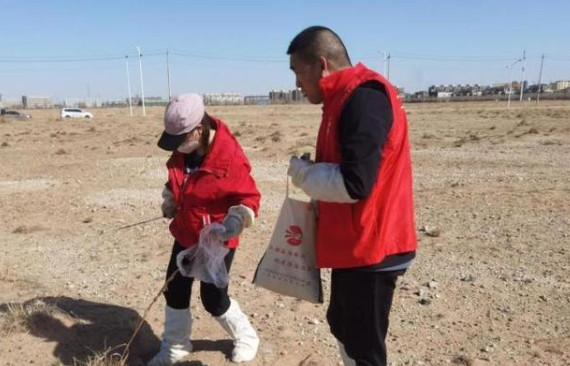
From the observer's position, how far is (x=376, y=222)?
1980 mm

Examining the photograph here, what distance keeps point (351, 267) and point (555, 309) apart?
103 inches

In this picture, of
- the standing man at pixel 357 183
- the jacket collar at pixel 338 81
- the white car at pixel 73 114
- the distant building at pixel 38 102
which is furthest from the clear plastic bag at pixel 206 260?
the distant building at pixel 38 102

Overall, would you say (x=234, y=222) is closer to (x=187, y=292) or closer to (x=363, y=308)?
(x=187, y=292)

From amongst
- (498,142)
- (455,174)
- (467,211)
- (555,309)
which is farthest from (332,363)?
(498,142)

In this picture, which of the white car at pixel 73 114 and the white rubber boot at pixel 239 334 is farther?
the white car at pixel 73 114

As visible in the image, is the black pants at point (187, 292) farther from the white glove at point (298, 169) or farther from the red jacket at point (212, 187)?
the white glove at point (298, 169)

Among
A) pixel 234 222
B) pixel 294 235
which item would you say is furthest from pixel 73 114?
pixel 294 235

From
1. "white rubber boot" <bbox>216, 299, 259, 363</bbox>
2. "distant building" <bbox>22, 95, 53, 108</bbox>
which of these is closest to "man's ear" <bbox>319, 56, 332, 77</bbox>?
"white rubber boot" <bbox>216, 299, 259, 363</bbox>

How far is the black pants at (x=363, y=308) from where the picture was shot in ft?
6.84

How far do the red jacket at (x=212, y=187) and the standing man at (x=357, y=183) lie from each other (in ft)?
2.53

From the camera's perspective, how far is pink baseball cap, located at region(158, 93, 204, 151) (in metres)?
2.67

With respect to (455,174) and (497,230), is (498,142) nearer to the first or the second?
(455,174)

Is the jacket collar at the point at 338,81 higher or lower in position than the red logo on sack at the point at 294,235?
higher

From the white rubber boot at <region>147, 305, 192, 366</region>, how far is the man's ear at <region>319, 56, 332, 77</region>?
1.81 metres
